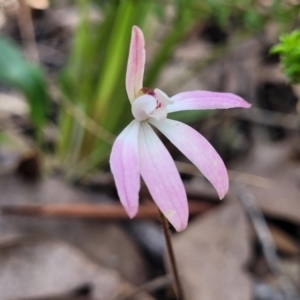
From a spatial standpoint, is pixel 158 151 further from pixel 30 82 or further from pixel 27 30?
pixel 27 30

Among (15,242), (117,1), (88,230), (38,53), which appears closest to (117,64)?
(117,1)

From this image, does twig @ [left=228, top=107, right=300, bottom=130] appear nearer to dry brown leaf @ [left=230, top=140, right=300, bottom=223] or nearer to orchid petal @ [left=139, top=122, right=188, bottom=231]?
dry brown leaf @ [left=230, top=140, right=300, bottom=223]

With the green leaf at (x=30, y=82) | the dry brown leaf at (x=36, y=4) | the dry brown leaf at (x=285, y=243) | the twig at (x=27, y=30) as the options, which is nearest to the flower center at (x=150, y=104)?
the dry brown leaf at (x=285, y=243)

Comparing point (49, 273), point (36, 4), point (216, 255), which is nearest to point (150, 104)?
point (49, 273)

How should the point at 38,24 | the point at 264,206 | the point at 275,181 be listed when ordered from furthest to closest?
the point at 38,24 < the point at 275,181 < the point at 264,206

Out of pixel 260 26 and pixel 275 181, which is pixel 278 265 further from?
pixel 260 26

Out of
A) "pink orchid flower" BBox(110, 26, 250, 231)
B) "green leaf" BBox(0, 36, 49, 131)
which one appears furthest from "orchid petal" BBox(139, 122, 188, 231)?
"green leaf" BBox(0, 36, 49, 131)
